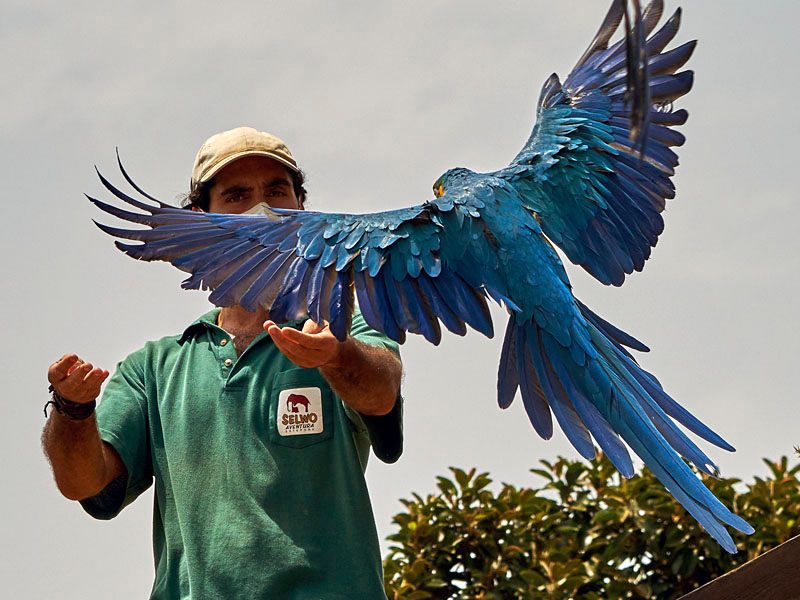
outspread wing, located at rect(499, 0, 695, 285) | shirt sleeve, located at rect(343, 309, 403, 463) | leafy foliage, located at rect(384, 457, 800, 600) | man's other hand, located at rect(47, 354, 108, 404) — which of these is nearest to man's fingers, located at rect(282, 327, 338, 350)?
shirt sleeve, located at rect(343, 309, 403, 463)

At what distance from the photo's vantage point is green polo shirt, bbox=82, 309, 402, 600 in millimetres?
2289

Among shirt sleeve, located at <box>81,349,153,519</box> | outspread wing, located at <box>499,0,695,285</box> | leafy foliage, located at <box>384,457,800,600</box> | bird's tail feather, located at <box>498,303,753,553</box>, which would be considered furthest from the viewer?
leafy foliage, located at <box>384,457,800,600</box>

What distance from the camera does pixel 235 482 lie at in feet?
7.70

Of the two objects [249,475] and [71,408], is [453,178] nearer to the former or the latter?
[249,475]

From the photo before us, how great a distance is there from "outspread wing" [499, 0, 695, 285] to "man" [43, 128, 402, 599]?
0.51 m

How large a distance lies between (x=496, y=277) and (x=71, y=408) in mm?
902

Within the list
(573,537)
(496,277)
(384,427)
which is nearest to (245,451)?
(384,427)

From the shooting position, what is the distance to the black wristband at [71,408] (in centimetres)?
233

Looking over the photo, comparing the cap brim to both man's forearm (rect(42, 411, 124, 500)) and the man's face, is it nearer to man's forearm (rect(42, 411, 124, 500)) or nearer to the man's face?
the man's face

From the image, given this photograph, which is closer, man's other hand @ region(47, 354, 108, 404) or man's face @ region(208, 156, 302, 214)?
man's other hand @ region(47, 354, 108, 404)

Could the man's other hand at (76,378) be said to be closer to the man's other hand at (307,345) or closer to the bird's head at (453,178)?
the man's other hand at (307,345)

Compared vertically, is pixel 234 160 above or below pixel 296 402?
above

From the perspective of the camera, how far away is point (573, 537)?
4.02 m

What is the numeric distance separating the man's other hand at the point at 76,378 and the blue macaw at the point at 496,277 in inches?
9.7
